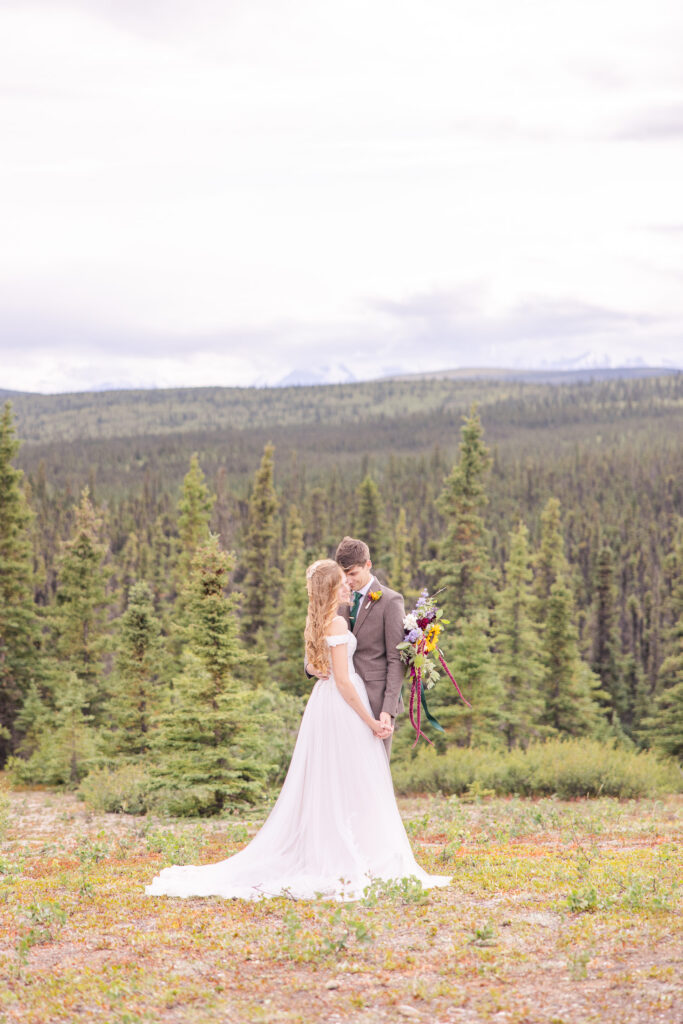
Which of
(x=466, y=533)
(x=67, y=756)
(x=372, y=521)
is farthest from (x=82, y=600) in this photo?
(x=372, y=521)

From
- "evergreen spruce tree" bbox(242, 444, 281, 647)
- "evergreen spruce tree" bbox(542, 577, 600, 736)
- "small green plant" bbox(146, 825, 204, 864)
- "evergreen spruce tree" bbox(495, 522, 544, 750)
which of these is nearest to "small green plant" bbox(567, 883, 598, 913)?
"small green plant" bbox(146, 825, 204, 864)

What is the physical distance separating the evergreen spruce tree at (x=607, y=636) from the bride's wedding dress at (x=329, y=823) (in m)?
52.9

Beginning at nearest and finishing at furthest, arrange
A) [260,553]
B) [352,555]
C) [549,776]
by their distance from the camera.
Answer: [352,555] < [549,776] < [260,553]

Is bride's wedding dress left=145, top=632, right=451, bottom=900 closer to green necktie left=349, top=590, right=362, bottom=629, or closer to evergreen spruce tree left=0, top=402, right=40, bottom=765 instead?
green necktie left=349, top=590, right=362, bottom=629

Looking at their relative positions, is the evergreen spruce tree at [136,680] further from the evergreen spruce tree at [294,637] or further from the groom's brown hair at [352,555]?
the groom's brown hair at [352,555]

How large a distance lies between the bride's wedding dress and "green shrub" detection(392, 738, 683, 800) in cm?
1030

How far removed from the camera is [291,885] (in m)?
8.30

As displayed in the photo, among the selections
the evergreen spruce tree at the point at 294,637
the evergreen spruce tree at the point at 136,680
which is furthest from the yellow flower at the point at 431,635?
the evergreen spruce tree at the point at 294,637

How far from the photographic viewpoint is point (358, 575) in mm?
8516

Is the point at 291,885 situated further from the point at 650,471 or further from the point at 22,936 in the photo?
the point at 650,471

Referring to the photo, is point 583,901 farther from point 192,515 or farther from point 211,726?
point 192,515

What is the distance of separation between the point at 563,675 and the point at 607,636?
58.9 feet

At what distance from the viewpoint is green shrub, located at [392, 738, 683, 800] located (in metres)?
18.7

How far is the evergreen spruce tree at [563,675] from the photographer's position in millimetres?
44375
